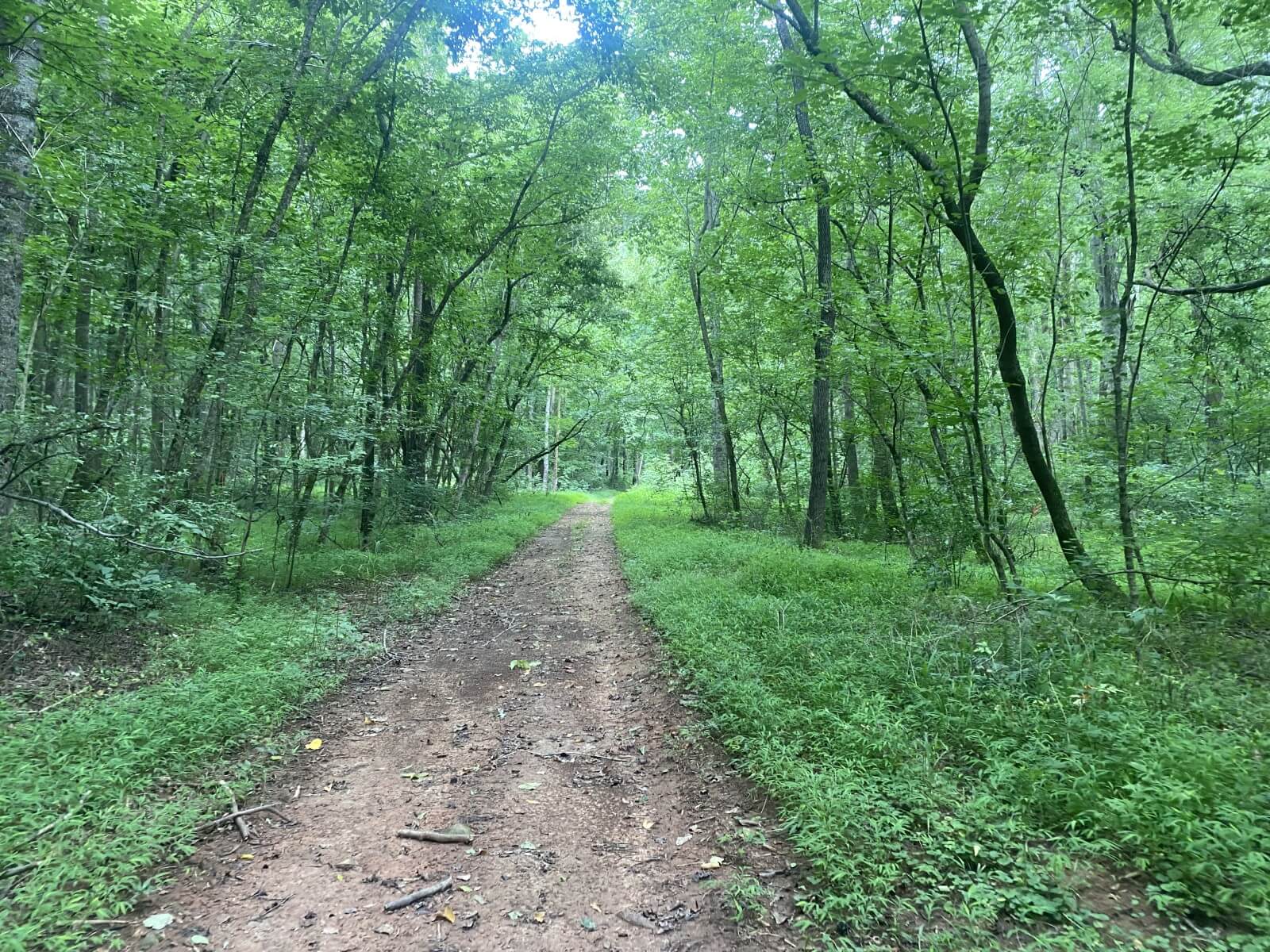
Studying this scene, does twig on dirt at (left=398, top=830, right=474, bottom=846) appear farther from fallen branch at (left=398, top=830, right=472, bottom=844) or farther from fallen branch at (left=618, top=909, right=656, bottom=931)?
fallen branch at (left=618, top=909, right=656, bottom=931)

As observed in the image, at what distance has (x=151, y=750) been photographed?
12.2ft

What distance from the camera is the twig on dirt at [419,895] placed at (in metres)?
2.78

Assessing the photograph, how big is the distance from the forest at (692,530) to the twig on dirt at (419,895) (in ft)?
0.23

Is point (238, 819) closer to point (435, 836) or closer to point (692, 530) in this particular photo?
point (435, 836)

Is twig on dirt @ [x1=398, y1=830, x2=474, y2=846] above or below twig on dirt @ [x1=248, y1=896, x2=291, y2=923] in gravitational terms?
above

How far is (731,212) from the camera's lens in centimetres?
1519

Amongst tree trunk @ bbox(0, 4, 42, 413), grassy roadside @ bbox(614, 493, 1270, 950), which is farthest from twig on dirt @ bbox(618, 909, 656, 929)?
tree trunk @ bbox(0, 4, 42, 413)

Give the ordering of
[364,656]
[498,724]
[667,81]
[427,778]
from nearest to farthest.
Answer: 1. [427,778]
2. [498,724]
3. [364,656]
4. [667,81]

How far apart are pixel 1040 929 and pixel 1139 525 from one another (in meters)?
5.50

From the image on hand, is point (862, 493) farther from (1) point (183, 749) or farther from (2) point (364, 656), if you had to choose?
(1) point (183, 749)

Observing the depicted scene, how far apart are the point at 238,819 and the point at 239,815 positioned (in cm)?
2

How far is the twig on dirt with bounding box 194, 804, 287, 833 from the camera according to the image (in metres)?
3.31

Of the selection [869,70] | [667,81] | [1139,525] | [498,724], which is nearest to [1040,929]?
[498,724]

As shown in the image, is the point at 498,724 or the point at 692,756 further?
the point at 498,724
